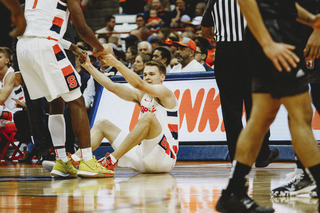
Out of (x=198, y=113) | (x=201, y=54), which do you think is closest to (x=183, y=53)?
(x=201, y=54)

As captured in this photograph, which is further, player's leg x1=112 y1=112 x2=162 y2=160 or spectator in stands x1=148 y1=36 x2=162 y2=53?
spectator in stands x1=148 y1=36 x2=162 y2=53

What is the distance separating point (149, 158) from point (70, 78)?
1.37 metres

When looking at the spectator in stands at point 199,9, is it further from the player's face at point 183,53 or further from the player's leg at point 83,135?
the player's leg at point 83,135

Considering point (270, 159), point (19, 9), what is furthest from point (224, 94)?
point (19, 9)

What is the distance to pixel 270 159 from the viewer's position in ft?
20.5

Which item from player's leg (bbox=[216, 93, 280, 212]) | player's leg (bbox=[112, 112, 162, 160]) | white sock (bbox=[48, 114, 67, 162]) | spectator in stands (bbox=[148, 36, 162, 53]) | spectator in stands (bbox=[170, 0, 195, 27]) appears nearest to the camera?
player's leg (bbox=[216, 93, 280, 212])

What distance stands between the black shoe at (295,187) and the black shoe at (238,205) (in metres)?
0.91

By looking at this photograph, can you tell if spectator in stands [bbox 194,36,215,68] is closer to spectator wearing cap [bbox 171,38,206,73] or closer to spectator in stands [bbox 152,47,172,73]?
spectator wearing cap [bbox 171,38,206,73]

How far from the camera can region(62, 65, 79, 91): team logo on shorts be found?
5.65 meters

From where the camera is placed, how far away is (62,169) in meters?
5.93

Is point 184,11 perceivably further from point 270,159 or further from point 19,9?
point 19,9

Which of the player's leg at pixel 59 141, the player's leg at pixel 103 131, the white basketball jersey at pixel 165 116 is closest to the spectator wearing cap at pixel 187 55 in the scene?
the white basketball jersey at pixel 165 116

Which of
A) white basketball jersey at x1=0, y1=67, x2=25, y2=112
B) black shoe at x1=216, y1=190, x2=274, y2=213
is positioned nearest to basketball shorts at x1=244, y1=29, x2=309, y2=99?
black shoe at x1=216, y1=190, x2=274, y2=213

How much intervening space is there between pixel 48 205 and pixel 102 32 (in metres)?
13.1
